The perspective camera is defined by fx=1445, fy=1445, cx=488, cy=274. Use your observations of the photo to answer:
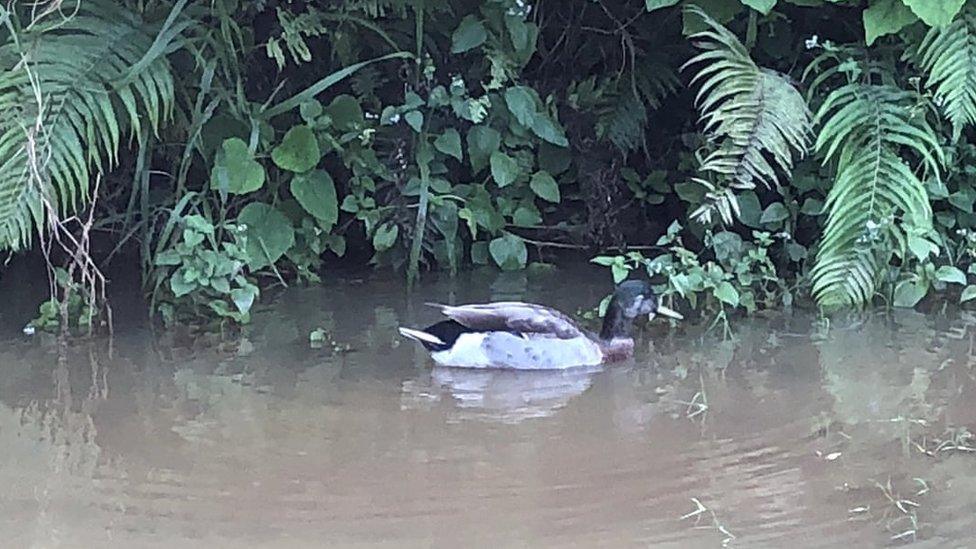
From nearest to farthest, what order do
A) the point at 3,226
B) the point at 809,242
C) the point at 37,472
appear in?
the point at 37,472, the point at 3,226, the point at 809,242

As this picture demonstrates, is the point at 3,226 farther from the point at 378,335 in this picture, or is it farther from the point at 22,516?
the point at 22,516

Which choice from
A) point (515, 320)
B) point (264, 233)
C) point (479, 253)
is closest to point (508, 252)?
point (479, 253)

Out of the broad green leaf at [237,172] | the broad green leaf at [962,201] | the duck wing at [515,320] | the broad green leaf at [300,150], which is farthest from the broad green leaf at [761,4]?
the broad green leaf at [237,172]

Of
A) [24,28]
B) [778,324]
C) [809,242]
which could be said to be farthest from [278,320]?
[809,242]

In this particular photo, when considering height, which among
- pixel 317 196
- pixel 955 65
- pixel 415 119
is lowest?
pixel 317 196

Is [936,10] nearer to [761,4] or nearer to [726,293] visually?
[761,4]

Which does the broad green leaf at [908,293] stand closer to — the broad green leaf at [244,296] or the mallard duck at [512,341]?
the mallard duck at [512,341]

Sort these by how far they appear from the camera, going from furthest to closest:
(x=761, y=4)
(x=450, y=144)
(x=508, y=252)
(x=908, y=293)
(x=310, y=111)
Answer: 1. (x=508, y=252)
2. (x=450, y=144)
3. (x=310, y=111)
4. (x=761, y=4)
5. (x=908, y=293)

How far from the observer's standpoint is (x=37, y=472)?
4.04 m

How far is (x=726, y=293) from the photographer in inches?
227

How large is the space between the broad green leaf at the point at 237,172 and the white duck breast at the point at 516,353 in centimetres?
129

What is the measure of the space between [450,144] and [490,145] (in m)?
0.21

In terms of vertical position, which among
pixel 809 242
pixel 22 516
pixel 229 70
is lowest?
pixel 22 516

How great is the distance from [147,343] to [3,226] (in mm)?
686
